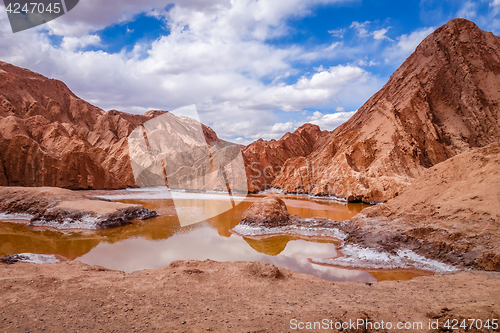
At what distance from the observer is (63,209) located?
1634cm

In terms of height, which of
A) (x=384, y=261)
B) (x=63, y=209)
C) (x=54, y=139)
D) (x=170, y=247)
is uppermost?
(x=54, y=139)

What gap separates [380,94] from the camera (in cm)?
4078

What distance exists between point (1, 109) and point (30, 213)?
39990mm

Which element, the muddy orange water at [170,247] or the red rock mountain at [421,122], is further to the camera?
the red rock mountain at [421,122]

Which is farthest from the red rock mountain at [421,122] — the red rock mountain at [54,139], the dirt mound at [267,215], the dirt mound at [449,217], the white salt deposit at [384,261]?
the red rock mountain at [54,139]

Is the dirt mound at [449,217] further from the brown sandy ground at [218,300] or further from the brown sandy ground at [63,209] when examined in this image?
the brown sandy ground at [63,209]

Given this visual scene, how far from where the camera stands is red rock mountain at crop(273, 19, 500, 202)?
94.4 feet

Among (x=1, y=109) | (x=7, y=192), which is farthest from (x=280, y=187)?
(x=1, y=109)

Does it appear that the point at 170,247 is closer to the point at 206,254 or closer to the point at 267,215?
the point at 206,254

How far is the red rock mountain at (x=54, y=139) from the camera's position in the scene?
30203mm

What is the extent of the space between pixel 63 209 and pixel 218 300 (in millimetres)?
15464

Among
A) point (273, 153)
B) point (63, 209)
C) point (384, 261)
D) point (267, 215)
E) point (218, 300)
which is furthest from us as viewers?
point (273, 153)

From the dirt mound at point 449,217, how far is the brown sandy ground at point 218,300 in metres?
2.05

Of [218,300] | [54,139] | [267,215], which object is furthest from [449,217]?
[54,139]
